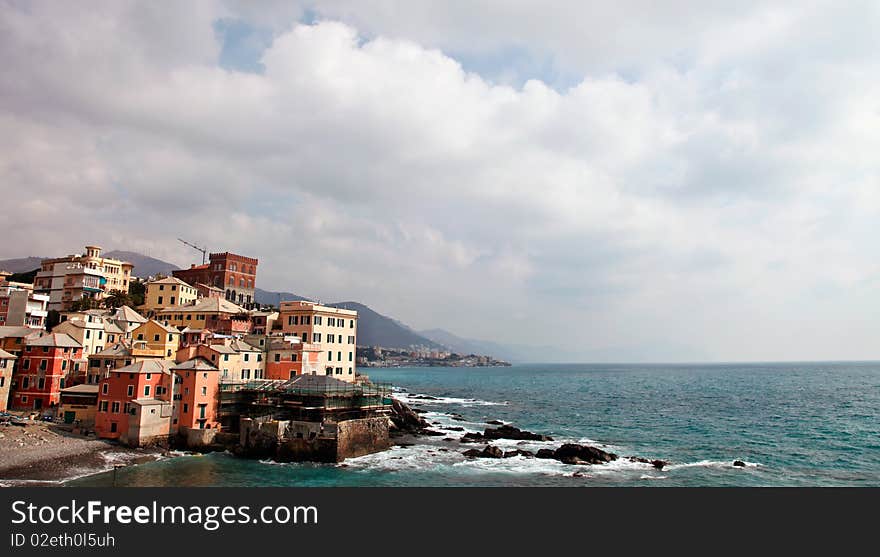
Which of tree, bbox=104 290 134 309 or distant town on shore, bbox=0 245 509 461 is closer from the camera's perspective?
distant town on shore, bbox=0 245 509 461

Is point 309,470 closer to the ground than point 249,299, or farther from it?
closer to the ground

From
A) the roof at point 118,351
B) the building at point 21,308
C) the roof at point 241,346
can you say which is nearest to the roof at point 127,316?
the roof at point 118,351

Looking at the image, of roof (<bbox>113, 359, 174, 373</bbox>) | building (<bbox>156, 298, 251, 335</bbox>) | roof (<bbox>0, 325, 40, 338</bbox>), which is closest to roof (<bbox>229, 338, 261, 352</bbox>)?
roof (<bbox>113, 359, 174, 373</bbox>)

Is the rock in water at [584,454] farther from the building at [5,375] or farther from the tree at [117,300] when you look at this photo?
the tree at [117,300]

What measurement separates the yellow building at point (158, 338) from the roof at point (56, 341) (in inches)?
278

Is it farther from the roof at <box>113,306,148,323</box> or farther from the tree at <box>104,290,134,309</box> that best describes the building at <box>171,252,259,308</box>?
the roof at <box>113,306,148,323</box>

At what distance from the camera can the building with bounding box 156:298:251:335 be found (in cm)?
7981

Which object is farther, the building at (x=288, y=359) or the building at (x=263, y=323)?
the building at (x=263, y=323)

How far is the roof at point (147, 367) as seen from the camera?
55156 mm

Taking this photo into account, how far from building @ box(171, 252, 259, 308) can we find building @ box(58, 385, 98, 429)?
55.1 m

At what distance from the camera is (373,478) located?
4656 cm
